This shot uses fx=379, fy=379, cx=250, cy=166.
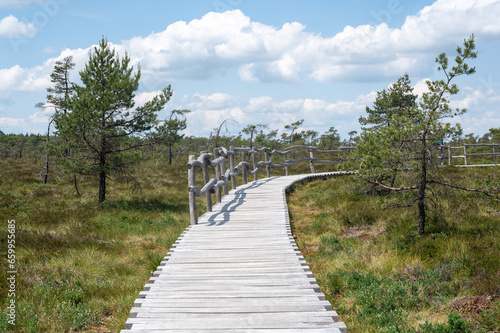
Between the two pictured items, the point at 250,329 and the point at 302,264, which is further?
the point at 302,264

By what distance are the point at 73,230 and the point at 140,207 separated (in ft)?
13.6

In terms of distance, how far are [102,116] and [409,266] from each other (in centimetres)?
1244

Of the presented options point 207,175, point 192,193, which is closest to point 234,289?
point 192,193

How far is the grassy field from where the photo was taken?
197 inches

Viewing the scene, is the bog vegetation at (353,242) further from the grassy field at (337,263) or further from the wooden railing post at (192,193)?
the wooden railing post at (192,193)

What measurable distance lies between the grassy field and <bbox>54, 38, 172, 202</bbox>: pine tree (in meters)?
3.18

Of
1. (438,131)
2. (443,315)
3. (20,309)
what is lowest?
(443,315)

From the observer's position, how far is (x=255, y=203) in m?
11.3

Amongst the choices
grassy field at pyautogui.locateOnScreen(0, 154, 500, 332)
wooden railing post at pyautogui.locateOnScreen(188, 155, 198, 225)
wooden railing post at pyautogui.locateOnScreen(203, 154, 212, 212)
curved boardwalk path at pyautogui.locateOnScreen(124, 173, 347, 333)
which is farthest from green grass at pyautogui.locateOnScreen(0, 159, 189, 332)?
wooden railing post at pyautogui.locateOnScreen(203, 154, 212, 212)

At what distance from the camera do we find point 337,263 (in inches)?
279

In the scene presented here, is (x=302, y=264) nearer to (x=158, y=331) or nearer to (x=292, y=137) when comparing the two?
(x=158, y=331)

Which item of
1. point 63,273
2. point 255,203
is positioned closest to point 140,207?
point 255,203

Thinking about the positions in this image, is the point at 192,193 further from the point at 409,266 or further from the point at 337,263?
the point at 409,266

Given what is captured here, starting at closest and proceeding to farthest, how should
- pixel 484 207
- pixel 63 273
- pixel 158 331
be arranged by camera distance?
pixel 158 331 → pixel 63 273 → pixel 484 207
